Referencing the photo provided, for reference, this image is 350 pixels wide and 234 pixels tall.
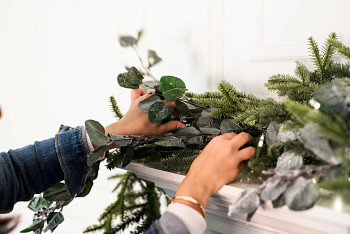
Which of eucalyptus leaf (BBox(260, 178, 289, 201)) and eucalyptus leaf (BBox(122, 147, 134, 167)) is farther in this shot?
eucalyptus leaf (BBox(122, 147, 134, 167))

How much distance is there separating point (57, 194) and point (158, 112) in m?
0.37

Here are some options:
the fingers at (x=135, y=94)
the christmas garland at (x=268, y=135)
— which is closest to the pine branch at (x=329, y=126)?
the christmas garland at (x=268, y=135)

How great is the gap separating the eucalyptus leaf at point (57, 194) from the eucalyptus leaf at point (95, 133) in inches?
10.3

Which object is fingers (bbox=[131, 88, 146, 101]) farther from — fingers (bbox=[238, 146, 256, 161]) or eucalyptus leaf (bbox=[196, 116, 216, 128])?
fingers (bbox=[238, 146, 256, 161])

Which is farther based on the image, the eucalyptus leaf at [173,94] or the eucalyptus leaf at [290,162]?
the eucalyptus leaf at [173,94]

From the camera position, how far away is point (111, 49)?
1386mm

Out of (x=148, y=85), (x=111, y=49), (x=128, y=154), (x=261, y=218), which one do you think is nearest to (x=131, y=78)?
(x=148, y=85)

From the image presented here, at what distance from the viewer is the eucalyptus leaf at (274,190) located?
1.41 ft

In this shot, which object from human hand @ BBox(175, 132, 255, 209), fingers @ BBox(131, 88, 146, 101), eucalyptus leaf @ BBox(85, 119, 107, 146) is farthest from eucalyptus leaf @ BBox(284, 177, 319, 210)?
fingers @ BBox(131, 88, 146, 101)

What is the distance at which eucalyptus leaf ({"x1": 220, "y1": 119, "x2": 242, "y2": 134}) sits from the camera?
675mm

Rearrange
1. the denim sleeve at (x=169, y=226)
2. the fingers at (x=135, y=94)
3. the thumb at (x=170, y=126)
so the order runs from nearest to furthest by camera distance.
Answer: the denim sleeve at (x=169, y=226) < the thumb at (x=170, y=126) < the fingers at (x=135, y=94)

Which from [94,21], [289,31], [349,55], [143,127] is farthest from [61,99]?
[349,55]

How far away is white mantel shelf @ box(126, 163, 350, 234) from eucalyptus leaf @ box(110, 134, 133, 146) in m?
0.09

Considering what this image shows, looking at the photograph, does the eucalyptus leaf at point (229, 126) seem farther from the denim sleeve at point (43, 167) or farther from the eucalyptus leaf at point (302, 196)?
the denim sleeve at point (43, 167)
